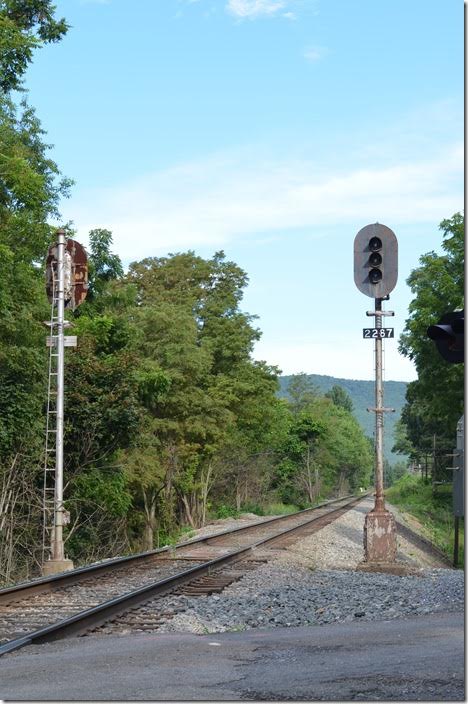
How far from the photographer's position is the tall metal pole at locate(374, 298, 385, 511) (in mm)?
18562

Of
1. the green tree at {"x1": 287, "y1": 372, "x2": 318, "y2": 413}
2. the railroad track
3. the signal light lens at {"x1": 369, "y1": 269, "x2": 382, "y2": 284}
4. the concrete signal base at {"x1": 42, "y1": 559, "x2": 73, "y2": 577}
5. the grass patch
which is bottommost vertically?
the grass patch

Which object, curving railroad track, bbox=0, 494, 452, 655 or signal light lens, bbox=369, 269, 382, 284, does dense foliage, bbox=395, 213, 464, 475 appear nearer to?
curving railroad track, bbox=0, 494, 452, 655

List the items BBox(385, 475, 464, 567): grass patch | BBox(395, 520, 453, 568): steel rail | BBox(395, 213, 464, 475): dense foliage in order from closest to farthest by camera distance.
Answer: BBox(395, 520, 453, 568): steel rail
BBox(385, 475, 464, 567): grass patch
BBox(395, 213, 464, 475): dense foliage

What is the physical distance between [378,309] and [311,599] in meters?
6.36

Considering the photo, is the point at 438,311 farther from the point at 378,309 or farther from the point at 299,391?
the point at 299,391

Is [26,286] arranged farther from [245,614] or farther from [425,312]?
[425,312]

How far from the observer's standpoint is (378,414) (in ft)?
62.9

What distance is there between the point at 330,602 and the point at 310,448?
88.7 meters

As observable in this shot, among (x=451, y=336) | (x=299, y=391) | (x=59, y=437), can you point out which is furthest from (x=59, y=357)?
(x=299, y=391)

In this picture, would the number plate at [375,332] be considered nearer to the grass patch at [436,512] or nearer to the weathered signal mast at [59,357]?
the weathered signal mast at [59,357]

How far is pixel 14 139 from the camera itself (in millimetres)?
35938

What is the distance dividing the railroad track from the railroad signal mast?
92.6 inches

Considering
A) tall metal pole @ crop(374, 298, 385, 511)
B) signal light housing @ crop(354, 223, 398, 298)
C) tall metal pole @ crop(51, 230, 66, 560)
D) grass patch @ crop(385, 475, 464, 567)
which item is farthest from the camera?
grass patch @ crop(385, 475, 464, 567)

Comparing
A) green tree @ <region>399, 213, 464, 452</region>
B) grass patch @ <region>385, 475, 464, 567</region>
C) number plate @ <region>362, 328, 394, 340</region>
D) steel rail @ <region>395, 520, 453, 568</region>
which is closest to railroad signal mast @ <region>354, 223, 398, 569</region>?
number plate @ <region>362, 328, 394, 340</region>
